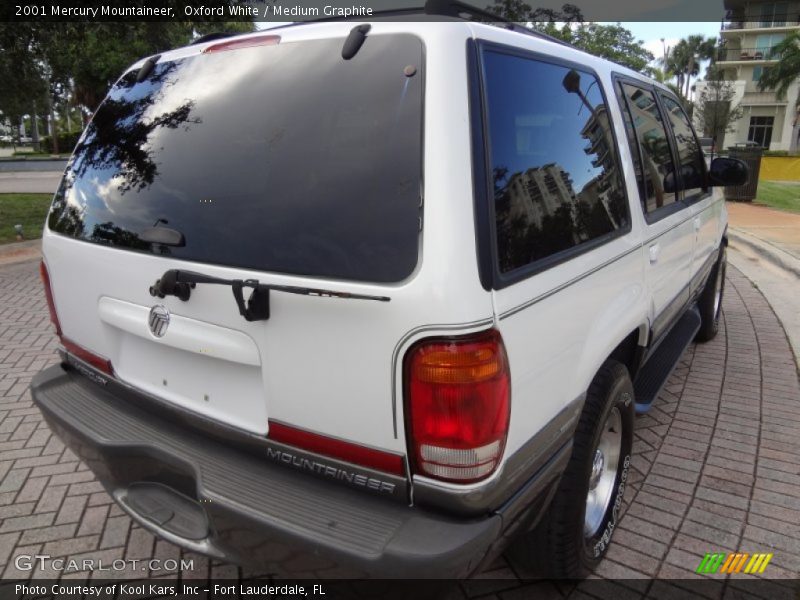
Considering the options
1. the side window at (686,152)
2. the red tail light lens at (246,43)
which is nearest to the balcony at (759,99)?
the side window at (686,152)

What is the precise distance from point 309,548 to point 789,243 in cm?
1010

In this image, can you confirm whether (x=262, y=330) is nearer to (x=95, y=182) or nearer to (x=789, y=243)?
(x=95, y=182)

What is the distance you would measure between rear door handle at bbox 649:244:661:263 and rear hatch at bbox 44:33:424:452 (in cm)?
165

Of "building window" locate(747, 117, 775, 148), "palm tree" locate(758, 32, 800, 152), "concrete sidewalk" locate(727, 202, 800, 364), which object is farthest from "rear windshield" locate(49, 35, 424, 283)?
"building window" locate(747, 117, 775, 148)

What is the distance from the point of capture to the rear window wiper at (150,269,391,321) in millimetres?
1604

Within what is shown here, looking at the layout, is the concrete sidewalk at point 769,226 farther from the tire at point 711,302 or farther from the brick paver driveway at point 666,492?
the brick paver driveway at point 666,492

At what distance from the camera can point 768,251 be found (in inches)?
344

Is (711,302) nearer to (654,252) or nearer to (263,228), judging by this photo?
(654,252)

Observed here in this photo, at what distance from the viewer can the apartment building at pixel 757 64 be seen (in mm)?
54688

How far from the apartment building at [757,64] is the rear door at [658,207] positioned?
58.9m

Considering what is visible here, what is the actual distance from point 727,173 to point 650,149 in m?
1.25

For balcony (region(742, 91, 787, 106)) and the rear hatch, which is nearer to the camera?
the rear hatch

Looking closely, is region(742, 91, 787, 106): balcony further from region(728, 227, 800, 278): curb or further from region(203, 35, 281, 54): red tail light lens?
region(203, 35, 281, 54): red tail light lens

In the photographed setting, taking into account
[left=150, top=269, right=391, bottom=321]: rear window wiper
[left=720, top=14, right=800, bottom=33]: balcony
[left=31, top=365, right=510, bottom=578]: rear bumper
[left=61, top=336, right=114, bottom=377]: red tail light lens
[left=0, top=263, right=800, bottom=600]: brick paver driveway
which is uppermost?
[left=720, top=14, right=800, bottom=33]: balcony
